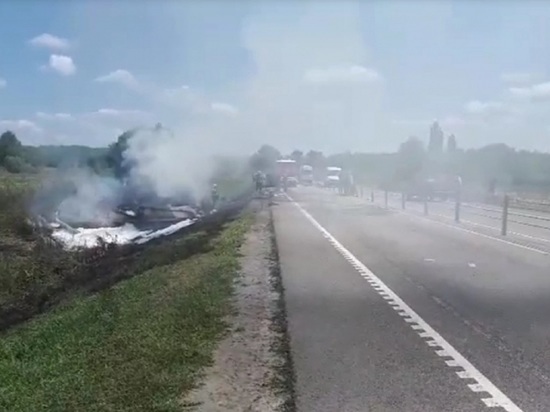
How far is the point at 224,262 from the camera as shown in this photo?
18109mm

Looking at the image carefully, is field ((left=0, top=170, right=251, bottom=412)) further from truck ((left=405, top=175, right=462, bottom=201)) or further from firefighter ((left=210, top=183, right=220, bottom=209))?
truck ((left=405, top=175, right=462, bottom=201))

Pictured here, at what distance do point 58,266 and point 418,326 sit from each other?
1820 centimetres

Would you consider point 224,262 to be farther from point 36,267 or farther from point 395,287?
point 36,267

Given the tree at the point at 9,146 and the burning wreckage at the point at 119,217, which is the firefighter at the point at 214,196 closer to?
the burning wreckage at the point at 119,217

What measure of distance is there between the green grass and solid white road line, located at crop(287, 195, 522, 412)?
2508mm

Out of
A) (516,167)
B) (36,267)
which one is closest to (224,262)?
(36,267)

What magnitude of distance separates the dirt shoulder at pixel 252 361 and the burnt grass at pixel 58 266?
21.5 ft

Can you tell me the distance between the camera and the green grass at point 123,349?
7191 mm

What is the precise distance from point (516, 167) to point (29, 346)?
72.3m

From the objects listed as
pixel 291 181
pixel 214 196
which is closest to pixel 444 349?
pixel 214 196

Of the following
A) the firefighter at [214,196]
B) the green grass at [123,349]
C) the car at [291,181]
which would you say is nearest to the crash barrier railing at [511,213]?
the green grass at [123,349]

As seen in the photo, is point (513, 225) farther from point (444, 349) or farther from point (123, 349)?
point (123, 349)

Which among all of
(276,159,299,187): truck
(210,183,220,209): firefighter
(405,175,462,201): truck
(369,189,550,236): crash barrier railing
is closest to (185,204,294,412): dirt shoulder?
(369,189,550,236): crash barrier railing

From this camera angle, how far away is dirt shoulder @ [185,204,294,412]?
6.88m
